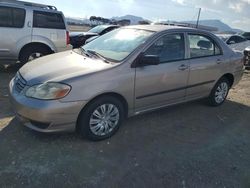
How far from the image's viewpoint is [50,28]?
8.14m

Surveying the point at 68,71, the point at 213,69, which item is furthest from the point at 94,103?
the point at 213,69

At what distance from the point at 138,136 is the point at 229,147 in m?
1.38

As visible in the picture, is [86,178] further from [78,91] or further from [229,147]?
[229,147]

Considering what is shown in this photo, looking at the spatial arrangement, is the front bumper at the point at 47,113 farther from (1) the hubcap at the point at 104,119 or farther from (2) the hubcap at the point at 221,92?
(2) the hubcap at the point at 221,92

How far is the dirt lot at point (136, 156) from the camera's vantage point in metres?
3.28

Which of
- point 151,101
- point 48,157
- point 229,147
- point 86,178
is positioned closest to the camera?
point 86,178

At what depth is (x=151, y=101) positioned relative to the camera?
15.2 ft

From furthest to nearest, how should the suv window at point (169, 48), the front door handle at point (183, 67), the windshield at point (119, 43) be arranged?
1. the front door handle at point (183, 67)
2. the suv window at point (169, 48)
3. the windshield at point (119, 43)

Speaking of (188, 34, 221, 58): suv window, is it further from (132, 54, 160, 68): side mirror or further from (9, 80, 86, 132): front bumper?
(9, 80, 86, 132): front bumper

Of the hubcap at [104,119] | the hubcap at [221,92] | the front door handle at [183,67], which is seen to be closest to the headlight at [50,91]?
the hubcap at [104,119]

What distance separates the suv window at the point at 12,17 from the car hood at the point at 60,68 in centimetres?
352

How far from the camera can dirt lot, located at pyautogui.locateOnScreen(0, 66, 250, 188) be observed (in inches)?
129

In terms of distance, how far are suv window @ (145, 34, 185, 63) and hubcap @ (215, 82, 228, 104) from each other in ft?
4.81

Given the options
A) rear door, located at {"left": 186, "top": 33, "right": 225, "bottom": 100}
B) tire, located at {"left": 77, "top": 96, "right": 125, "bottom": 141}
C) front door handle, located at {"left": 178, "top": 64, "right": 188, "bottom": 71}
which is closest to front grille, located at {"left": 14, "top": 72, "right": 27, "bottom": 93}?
tire, located at {"left": 77, "top": 96, "right": 125, "bottom": 141}
